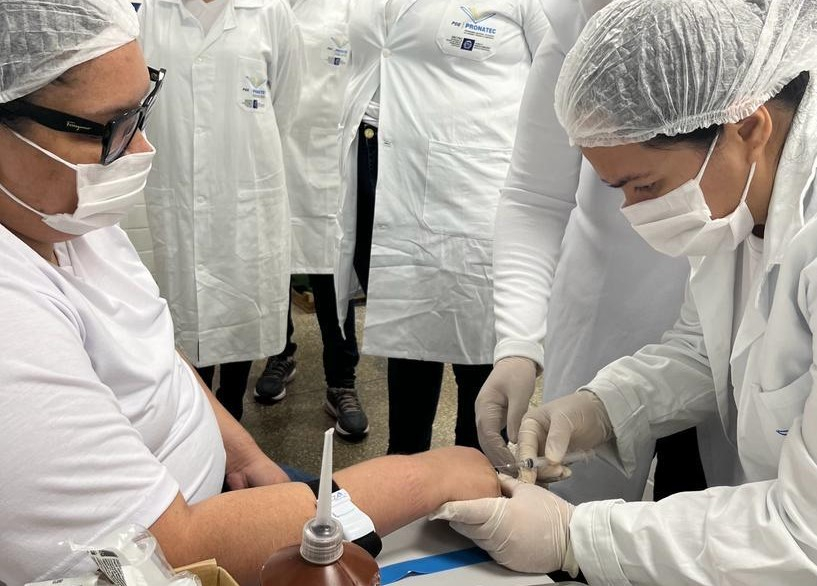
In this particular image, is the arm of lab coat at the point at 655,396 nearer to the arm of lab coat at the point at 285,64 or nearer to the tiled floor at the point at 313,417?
the tiled floor at the point at 313,417

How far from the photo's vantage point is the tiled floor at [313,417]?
8.92 feet

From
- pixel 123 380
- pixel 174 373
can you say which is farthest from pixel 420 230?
pixel 123 380

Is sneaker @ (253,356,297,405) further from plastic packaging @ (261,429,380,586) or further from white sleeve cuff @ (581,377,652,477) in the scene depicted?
plastic packaging @ (261,429,380,586)

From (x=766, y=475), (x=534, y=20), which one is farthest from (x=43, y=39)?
(x=534, y=20)

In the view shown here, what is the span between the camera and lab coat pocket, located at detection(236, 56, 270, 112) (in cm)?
231

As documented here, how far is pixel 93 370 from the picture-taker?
2.93ft

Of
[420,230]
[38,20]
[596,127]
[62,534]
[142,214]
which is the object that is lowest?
[142,214]

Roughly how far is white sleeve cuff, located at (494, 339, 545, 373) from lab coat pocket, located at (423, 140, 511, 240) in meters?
0.72

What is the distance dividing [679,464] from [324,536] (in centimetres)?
104

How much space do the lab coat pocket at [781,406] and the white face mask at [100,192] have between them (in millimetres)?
940

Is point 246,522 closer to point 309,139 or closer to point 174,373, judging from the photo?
point 174,373

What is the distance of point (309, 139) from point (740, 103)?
2141 millimetres

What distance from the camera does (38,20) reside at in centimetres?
86

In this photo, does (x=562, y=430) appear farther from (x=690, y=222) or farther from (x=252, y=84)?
(x=252, y=84)
